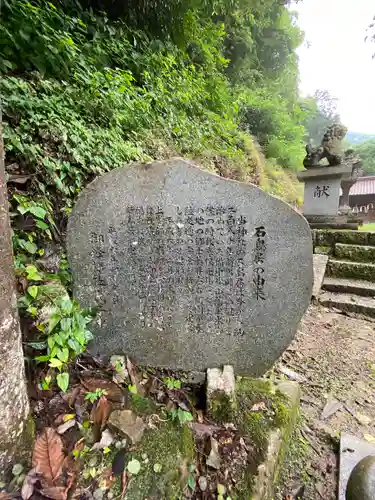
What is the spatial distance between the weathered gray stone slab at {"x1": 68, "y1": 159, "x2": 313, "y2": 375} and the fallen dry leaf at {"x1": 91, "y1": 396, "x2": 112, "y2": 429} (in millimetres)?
521

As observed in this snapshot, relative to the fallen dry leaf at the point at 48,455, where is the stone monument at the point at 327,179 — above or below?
above

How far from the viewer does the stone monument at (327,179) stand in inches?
232

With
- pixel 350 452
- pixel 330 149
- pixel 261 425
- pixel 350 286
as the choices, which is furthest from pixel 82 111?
pixel 330 149

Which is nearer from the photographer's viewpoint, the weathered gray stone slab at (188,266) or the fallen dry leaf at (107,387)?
the fallen dry leaf at (107,387)

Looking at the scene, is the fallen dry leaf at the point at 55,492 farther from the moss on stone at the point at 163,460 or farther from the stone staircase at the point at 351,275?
the stone staircase at the point at 351,275

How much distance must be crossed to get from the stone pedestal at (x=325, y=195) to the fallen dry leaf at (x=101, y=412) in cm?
576

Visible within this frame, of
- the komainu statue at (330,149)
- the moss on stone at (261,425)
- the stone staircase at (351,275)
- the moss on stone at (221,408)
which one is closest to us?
the moss on stone at (261,425)

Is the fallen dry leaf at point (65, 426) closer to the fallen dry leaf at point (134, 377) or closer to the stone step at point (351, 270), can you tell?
the fallen dry leaf at point (134, 377)

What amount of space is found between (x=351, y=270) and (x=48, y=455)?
4.60 metres

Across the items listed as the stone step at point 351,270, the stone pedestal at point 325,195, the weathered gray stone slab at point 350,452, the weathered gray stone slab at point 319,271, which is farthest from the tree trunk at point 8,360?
the stone pedestal at point 325,195

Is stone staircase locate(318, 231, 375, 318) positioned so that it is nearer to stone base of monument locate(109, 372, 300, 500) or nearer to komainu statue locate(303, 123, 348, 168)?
komainu statue locate(303, 123, 348, 168)

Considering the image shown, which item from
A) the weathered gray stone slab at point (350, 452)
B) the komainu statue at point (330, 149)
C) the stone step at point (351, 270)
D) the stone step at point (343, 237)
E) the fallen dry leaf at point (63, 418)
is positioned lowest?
the weathered gray stone slab at point (350, 452)

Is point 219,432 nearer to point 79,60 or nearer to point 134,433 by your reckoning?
point 134,433

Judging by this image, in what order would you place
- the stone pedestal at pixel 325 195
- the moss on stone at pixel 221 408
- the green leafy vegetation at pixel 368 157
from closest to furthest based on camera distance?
1. the moss on stone at pixel 221 408
2. the stone pedestal at pixel 325 195
3. the green leafy vegetation at pixel 368 157
